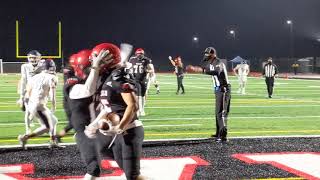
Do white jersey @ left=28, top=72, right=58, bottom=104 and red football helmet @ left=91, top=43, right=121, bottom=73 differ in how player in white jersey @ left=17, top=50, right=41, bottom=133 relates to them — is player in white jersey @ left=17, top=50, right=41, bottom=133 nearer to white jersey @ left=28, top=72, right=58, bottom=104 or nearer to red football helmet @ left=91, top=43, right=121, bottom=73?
white jersey @ left=28, top=72, right=58, bottom=104

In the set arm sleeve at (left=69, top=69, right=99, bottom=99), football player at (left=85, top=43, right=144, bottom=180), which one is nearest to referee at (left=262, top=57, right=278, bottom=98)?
arm sleeve at (left=69, top=69, right=99, bottom=99)

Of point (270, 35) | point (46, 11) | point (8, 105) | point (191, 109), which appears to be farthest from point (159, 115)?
point (270, 35)

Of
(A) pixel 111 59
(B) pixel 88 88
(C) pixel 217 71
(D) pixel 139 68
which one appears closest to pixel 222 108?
(C) pixel 217 71

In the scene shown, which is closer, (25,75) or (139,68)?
(25,75)

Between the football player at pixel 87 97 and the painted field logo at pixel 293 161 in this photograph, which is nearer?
the football player at pixel 87 97

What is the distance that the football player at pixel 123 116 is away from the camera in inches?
189

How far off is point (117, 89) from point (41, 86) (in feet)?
15.8

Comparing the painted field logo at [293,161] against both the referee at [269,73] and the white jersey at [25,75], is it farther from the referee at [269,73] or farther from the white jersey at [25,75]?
the referee at [269,73]

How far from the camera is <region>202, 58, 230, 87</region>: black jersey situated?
10.1 meters

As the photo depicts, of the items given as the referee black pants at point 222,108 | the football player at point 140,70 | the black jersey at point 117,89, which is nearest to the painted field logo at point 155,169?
the referee black pants at point 222,108

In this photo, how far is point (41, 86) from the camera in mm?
9336

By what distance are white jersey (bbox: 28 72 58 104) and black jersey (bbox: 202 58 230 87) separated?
3.02 m

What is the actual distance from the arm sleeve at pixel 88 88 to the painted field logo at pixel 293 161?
3.66 m

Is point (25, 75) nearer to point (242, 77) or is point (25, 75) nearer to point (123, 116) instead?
point (123, 116)
